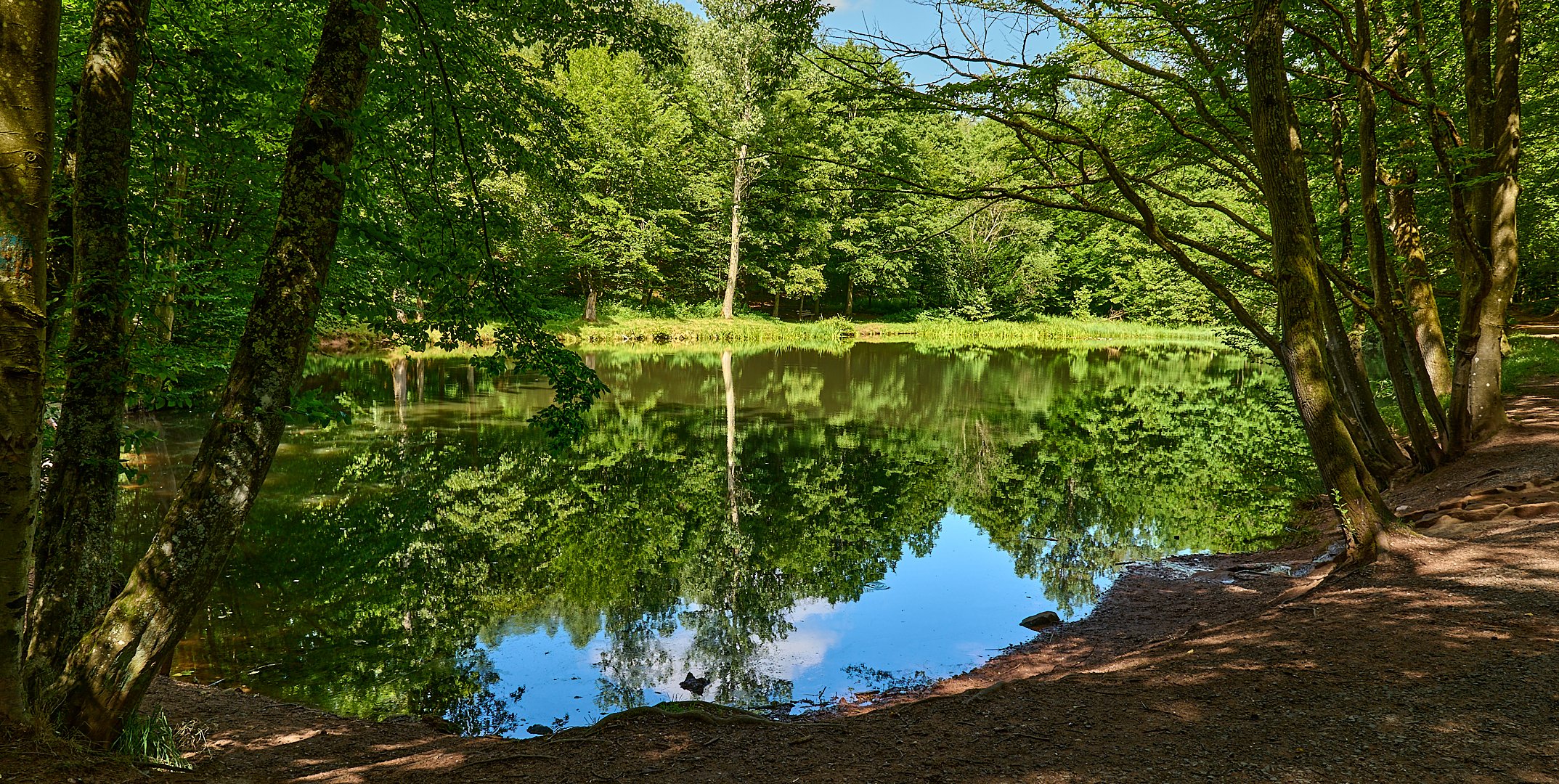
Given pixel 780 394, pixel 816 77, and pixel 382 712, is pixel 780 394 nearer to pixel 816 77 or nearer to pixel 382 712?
pixel 816 77

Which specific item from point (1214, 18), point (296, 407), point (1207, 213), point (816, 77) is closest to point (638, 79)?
point (816, 77)

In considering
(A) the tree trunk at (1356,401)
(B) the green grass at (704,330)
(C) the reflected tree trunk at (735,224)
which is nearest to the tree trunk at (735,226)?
(C) the reflected tree trunk at (735,224)

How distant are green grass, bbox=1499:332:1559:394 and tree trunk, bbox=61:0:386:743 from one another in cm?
1708

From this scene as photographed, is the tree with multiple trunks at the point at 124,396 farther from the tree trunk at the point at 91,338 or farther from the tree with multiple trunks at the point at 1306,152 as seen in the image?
the tree with multiple trunks at the point at 1306,152

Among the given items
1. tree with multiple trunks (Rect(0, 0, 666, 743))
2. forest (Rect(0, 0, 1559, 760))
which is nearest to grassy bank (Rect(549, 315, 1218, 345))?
forest (Rect(0, 0, 1559, 760))

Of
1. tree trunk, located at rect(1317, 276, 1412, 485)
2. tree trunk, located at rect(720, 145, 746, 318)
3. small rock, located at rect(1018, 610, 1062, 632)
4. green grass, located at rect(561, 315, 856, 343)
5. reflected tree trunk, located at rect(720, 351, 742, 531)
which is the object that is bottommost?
small rock, located at rect(1018, 610, 1062, 632)

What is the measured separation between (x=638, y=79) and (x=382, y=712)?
37.7 meters

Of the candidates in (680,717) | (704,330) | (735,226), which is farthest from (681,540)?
(735,226)

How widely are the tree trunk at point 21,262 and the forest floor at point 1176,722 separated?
0.74m

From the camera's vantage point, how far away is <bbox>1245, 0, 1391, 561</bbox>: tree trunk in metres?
5.88

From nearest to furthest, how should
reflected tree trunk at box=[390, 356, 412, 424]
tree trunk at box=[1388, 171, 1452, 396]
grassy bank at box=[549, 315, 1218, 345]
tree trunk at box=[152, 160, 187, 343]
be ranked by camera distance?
tree trunk at box=[152, 160, 187, 343]
tree trunk at box=[1388, 171, 1452, 396]
reflected tree trunk at box=[390, 356, 412, 424]
grassy bank at box=[549, 315, 1218, 345]

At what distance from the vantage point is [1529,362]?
694 inches

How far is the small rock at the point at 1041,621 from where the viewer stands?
7.77m

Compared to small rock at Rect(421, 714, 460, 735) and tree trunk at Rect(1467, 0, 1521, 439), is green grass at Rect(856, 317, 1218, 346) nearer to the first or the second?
tree trunk at Rect(1467, 0, 1521, 439)
